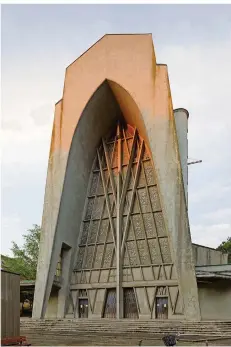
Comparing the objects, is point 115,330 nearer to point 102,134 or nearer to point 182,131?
point 102,134

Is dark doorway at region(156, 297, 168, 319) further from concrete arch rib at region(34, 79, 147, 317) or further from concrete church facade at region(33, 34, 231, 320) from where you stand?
concrete arch rib at region(34, 79, 147, 317)

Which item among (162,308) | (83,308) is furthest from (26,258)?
(162,308)

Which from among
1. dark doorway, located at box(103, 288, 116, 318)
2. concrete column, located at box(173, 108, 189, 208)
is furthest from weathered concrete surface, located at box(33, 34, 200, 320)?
concrete column, located at box(173, 108, 189, 208)

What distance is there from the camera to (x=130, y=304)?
83.0 feet

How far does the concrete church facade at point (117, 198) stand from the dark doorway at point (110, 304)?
0.06 m

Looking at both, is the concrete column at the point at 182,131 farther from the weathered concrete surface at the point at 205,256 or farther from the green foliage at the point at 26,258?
the green foliage at the point at 26,258

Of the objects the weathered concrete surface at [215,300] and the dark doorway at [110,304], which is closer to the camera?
the weathered concrete surface at [215,300]

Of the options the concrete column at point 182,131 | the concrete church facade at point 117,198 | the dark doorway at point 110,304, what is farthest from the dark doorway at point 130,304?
the concrete column at point 182,131

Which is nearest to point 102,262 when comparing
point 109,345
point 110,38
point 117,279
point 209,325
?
point 117,279

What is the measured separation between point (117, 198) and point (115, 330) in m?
9.04

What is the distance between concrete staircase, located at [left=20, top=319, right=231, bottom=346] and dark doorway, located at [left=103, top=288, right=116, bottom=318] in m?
3.65

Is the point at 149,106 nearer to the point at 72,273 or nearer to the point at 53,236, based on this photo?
the point at 53,236

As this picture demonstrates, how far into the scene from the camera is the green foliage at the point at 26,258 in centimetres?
3797

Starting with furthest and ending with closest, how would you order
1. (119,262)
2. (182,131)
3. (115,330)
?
1. (182,131)
2. (119,262)
3. (115,330)
